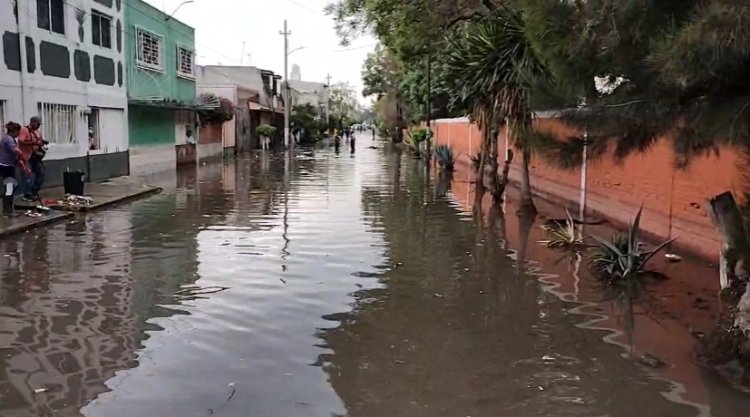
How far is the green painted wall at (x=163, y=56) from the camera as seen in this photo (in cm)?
2462

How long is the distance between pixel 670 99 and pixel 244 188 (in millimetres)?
17132

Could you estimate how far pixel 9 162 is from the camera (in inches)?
496

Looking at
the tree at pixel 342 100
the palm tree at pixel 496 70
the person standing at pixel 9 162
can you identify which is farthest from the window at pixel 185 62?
the tree at pixel 342 100

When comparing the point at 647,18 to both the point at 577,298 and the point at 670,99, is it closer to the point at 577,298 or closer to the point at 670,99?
the point at 670,99

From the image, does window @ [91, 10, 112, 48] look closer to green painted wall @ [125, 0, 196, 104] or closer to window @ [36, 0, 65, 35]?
window @ [36, 0, 65, 35]

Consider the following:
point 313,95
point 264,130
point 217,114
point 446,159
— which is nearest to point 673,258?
point 446,159

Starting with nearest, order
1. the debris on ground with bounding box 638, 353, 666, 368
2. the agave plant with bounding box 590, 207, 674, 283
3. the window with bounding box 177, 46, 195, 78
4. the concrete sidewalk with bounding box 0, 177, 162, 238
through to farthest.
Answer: the debris on ground with bounding box 638, 353, 666, 368
the agave plant with bounding box 590, 207, 674, 283
the concrete sidewalk with bounding box 0, 177, 162, 238
the window with bounding box 177, 46, 195, 78

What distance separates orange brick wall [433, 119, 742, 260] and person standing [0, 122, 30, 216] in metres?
8.85

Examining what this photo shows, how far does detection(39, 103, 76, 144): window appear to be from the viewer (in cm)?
1770

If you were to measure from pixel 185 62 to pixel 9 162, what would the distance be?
20015 millimetres

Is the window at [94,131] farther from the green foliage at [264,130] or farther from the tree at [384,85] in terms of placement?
the tree at [384,85]

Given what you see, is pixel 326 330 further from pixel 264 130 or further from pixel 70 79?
pixel 264 130

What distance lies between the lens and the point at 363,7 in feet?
63.3

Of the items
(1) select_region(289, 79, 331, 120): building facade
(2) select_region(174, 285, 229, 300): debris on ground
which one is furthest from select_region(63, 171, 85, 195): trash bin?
(1) select_region(289, 79, 331, 120): building facade
